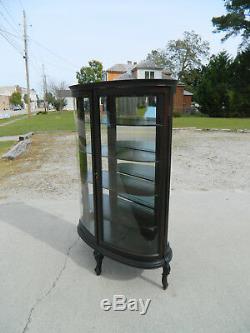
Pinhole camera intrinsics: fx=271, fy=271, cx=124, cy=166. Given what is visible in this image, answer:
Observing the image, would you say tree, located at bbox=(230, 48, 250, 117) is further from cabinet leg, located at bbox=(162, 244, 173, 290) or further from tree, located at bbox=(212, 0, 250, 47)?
cabinet leg, located at bbox=(162, 244, 173, 290)

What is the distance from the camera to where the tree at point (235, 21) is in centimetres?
2617

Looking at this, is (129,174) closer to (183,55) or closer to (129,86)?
(129,86)

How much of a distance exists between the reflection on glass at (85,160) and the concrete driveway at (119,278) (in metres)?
0.42

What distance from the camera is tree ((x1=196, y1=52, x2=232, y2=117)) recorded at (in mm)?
27469

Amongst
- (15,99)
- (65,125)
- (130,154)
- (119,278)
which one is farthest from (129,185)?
(15,99)

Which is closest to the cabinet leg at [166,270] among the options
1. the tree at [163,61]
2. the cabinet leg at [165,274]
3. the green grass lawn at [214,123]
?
the cabinet leg at [165,274]

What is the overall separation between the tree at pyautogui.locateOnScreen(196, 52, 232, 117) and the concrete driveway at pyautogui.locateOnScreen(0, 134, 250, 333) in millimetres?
25802

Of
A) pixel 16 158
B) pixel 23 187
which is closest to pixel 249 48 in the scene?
pixel 16 158

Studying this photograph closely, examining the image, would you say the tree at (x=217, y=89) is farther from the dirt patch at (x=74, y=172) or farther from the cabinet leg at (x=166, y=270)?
the cabinet leg at (x=166, y=270)

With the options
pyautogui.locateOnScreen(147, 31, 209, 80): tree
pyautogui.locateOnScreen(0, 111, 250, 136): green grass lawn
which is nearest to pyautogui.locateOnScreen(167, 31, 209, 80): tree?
pyautogui.locateOnScreen(147, 31, 209, 80): tree

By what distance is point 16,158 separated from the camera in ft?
26.7

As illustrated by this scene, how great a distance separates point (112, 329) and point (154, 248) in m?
0.68

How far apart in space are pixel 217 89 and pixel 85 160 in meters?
27.9

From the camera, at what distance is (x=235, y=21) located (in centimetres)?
2616
